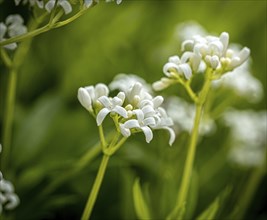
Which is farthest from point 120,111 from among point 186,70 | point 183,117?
point 183,117

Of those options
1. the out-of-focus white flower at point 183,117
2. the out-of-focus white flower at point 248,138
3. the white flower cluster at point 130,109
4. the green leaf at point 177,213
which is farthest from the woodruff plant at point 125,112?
the out-of-focus white flower at point 248,138

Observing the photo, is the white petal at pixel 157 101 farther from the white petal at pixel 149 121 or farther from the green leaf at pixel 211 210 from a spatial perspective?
the green leaf at pixel 211 210

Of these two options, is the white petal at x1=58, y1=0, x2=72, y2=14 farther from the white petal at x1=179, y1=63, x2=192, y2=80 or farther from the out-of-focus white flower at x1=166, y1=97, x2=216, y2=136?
the out-of-focus white flower at x1=166, y1=97, x2=216, y2=136

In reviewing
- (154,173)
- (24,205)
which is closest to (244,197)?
(154,173)

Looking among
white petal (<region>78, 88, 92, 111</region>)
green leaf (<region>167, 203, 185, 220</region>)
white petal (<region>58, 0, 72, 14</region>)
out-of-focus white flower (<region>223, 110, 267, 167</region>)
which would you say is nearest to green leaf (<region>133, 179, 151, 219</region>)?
green leaf (<region>167, 203, 185, 220</region>)

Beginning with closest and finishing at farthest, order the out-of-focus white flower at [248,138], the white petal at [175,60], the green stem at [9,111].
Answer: the white petal at [175,60] < the green stem at [9,111] < the out-of-focus white flower at [248,138]

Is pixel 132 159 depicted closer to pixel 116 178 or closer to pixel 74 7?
pixel 116 178
